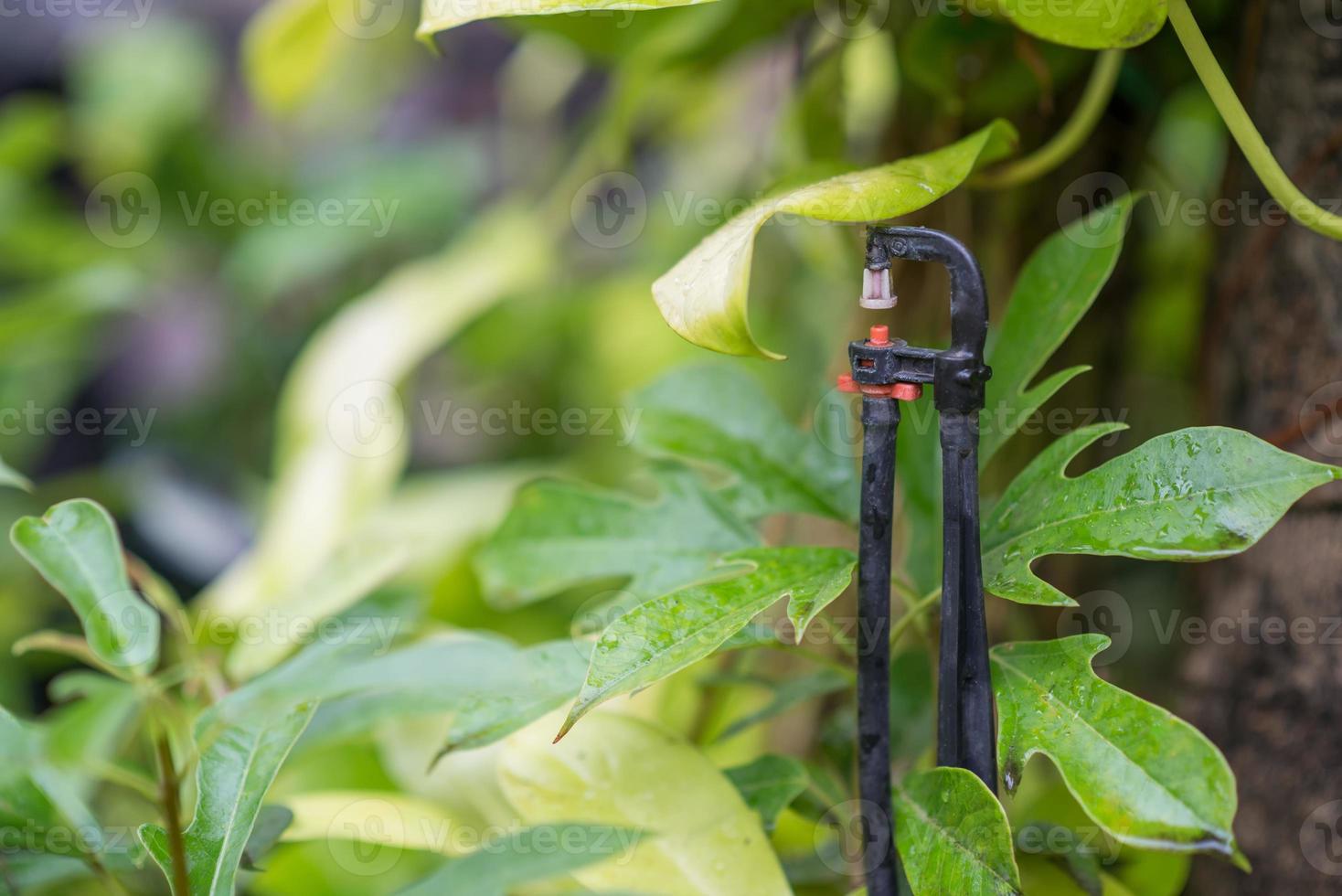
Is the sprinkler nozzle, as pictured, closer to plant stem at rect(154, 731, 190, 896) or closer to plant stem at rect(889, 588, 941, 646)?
plant stem at rect(889, 588, 941, 646)

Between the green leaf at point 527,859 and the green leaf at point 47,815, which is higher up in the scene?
the green leaf at point 527,859

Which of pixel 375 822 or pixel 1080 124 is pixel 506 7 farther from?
pixel 375 822

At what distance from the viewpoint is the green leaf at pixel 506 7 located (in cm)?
46

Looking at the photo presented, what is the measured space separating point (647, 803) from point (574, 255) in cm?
153

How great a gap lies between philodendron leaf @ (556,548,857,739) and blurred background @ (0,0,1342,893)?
0.27 m

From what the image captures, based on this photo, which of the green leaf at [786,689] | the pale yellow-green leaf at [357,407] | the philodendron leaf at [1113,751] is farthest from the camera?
the pale yellow-green leaf at [357,407]

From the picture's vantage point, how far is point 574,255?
1.98m

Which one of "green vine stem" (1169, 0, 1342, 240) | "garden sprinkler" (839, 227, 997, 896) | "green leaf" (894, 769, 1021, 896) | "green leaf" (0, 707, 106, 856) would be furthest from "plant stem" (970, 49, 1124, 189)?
"green leaf" (0, 707, 106, 856)

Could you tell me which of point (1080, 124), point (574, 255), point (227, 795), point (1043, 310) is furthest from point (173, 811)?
point (574, 255)

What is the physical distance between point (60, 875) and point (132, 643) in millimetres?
198

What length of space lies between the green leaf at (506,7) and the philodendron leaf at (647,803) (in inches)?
15.7

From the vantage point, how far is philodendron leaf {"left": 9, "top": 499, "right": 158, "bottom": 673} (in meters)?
0.50

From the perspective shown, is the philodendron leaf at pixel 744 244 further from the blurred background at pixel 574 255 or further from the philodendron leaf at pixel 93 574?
the philodendron leaf at pixel 93 574

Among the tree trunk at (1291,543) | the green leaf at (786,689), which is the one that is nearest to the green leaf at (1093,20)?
the tree trunk at (1291,543)
